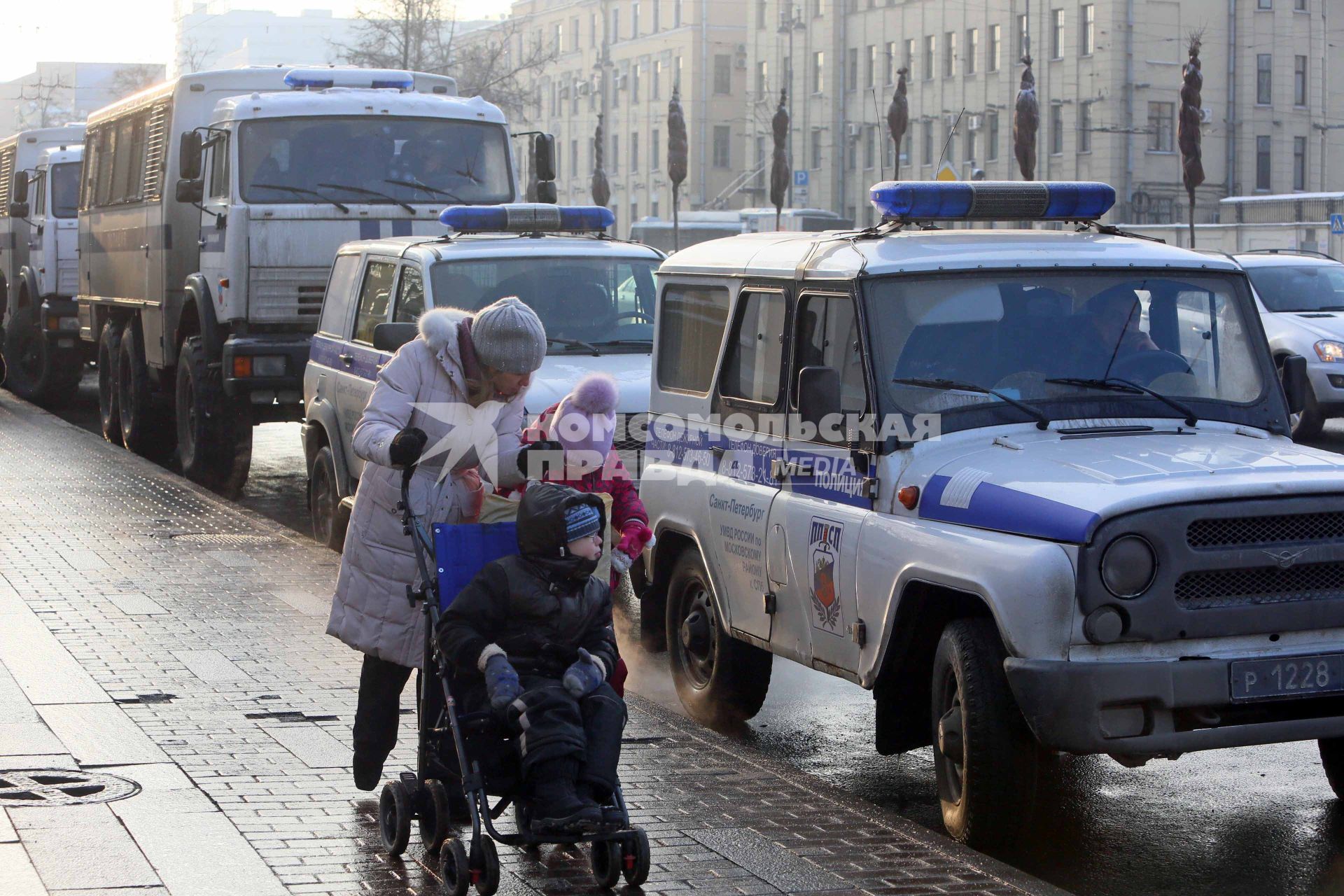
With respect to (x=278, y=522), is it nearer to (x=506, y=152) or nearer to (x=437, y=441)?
(x=506, y=152)

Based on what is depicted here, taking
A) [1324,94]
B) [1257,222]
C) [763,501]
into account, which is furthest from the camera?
[1324,94]

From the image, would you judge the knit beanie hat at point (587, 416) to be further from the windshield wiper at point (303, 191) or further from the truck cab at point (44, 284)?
the truck cab at point (44, 284)

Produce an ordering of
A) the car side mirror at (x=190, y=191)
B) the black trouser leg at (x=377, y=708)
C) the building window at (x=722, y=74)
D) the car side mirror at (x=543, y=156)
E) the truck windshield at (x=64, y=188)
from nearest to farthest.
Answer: the black trouser leg at (x=377, y=708), the car side mirror at (x=190, y=191), the car side mirror at (x=543, y=156), the truck windshield at (x=64, y=188), the building window at (x=722, y=74)

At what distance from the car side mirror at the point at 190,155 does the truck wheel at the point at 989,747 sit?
422 inches

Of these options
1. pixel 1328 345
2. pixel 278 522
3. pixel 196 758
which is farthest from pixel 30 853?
pixel 1328 345

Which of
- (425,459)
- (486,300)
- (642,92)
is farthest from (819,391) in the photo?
(642,92)

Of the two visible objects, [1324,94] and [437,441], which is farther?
[1324,94]

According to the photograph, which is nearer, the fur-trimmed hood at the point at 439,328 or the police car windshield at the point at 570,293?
the fur-trimmed hood at the point at 439,328

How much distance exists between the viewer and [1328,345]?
18641 mm

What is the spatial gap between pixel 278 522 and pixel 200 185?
294 centimetres

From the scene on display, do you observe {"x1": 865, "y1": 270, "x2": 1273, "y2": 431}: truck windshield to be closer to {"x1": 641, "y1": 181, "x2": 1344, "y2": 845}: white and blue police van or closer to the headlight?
{"x1": 641, "y1": 181, "x2": 1344, "y2": 845}: white and blue police van

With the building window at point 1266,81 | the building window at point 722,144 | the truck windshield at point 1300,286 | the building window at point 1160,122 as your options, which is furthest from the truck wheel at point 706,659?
the building window at point 722,144

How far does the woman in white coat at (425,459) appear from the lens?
5.63 meters

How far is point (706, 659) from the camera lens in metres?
7.75
